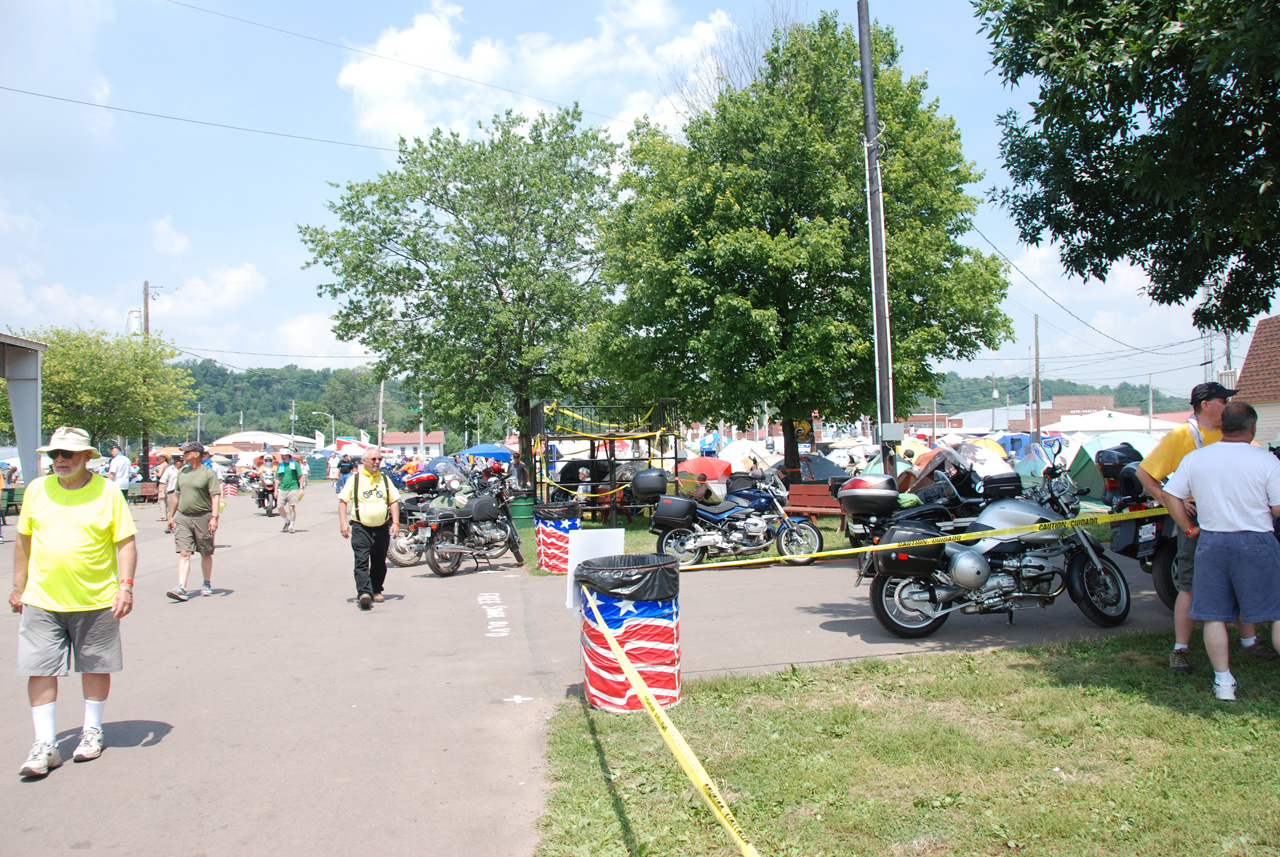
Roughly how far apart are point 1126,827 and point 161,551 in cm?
1627

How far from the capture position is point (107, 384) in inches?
1357

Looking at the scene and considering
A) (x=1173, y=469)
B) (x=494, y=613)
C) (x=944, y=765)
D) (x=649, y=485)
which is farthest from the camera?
(x=649, y=485)

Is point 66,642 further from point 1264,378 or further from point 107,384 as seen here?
point 107,384

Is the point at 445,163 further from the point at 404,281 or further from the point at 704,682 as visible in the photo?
the point at 704,682

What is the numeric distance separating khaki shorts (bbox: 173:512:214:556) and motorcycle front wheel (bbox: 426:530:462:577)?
287 centimetres

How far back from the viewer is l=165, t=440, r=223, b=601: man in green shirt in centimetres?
1030

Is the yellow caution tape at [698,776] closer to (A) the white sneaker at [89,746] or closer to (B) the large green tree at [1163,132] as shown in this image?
(A) the white sneaker at [89,746]

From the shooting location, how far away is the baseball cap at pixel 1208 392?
574 cm

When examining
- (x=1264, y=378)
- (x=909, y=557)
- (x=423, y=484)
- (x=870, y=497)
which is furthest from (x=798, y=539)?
(x=1264, y=378)

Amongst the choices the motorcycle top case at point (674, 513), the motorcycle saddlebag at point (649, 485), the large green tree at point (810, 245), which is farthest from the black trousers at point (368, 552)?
the large green tree at point (810, 245)

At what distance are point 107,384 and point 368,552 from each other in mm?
31055

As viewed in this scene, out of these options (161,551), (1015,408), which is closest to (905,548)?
(161,551)

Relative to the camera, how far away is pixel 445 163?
2706 cm

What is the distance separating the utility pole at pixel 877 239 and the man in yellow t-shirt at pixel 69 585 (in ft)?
34.4
